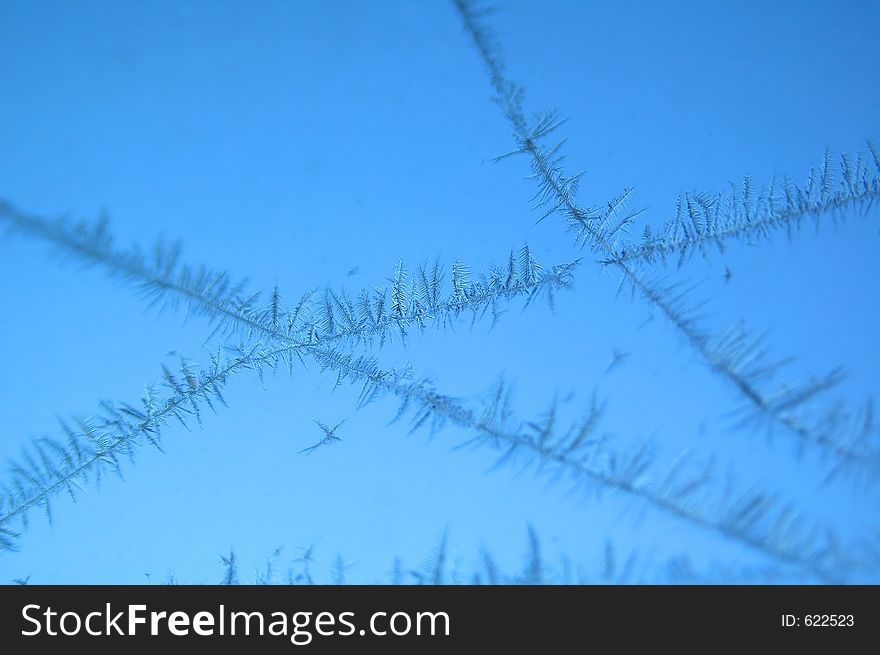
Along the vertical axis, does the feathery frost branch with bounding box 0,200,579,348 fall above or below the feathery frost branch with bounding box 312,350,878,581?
above

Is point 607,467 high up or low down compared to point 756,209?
A: down

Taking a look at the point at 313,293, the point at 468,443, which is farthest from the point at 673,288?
the point at 313,293

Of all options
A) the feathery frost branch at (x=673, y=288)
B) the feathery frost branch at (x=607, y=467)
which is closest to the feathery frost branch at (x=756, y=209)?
the feathery frost branch at (x=673, y=288)

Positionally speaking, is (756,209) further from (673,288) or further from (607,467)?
(607,467)

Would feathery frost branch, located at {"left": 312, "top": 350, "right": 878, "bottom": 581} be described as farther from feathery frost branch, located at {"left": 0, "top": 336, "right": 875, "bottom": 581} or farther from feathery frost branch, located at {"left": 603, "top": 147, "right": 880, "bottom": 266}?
feathery frost branch, located at {"left": 603, "top": 147, "right": 880, "bottom": 266}

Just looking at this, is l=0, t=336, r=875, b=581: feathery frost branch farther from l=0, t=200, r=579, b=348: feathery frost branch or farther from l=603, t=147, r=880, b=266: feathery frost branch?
l=603, t=147, r=880, b=266: feathery frost branch

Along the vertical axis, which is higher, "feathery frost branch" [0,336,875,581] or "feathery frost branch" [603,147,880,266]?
"feathery frost branch" [603,147,880,266]

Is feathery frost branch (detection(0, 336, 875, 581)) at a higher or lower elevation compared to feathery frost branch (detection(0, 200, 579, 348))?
lower

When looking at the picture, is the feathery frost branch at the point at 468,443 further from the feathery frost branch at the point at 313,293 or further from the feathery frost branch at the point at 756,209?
the feathery frost branch at the point at 756,209

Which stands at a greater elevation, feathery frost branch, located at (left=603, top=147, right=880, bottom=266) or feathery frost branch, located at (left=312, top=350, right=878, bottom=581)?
feathery frost branch, located at (left=603, top=147, right=880, bottom=266)

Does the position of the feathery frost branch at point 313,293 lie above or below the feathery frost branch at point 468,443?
above

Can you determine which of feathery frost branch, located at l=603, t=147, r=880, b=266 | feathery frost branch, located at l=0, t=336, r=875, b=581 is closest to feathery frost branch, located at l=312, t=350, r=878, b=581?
feathery frost branch, located at l=0, t=336, r=875, b=581

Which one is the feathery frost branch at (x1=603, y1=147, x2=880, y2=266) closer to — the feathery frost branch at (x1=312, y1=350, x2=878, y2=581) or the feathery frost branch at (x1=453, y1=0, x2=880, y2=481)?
the feathery frost branch at (x1=453, y1=0, x2=880, y2=481)

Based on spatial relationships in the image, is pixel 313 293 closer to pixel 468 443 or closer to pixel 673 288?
pixel 468 443
